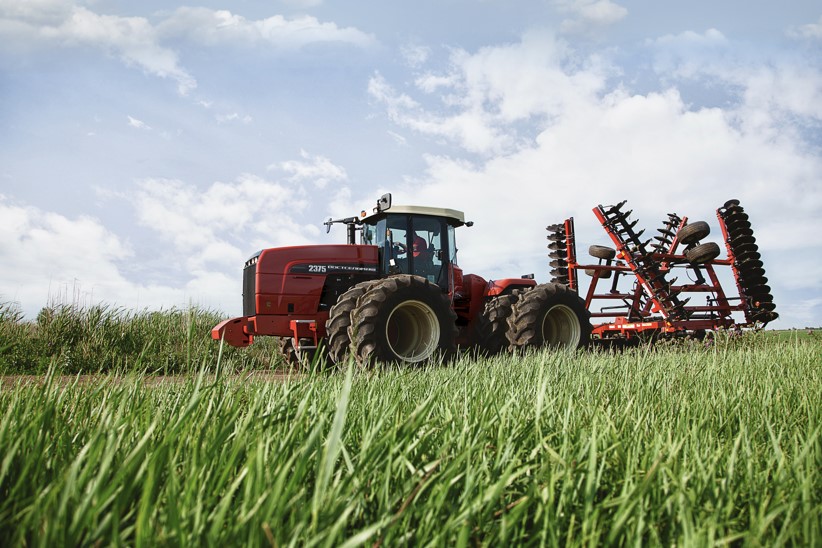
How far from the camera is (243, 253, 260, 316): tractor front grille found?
7.68 metres

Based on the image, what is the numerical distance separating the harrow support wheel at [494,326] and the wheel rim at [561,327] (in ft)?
2.95

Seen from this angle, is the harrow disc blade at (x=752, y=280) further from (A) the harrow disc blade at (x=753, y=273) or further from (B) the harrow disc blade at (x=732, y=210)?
(B) the harrow disc blade at (x=732, y=210)

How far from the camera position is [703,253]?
11539 millimetres

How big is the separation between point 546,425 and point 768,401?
1.51m

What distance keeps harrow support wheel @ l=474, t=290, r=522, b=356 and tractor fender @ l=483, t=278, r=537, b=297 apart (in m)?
0.44

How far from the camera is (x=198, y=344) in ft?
32.7

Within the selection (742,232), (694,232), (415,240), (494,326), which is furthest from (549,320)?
(742,232)

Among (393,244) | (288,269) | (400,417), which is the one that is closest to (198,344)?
(288,269)

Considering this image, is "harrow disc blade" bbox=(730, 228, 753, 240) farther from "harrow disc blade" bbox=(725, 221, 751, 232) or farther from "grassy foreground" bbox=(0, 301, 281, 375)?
"grassy foreground" bbox=(0, 301, 281, 375)

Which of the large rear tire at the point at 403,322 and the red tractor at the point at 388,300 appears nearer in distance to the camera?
the large rear tire at the point at 403,322

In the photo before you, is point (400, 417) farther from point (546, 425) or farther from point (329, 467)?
point (329, 467)

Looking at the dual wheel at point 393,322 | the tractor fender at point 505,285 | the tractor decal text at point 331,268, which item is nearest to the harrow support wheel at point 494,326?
the tractor fender at point 505,285

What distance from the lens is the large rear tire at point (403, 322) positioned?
670 centimetres

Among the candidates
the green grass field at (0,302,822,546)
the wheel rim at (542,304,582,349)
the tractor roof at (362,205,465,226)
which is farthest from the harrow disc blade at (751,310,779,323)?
the green grass field at (0,302,822,546)
